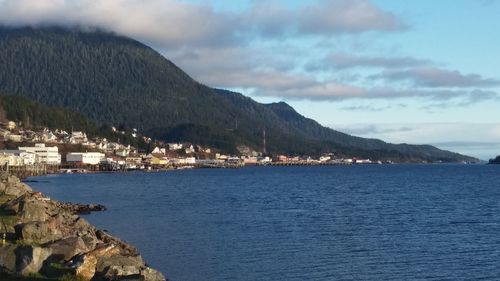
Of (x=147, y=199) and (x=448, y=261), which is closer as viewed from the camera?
(x=448, y=261)

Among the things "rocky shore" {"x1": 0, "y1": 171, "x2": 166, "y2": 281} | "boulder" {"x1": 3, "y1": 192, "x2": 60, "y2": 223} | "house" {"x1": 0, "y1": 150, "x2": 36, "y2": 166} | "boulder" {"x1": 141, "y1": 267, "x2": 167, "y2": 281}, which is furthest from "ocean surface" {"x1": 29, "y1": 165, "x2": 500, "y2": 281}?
"house" {"x1": 0, "y1": 150, "x2": 36, "y2": 166}

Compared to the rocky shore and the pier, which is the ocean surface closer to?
the rocky shore

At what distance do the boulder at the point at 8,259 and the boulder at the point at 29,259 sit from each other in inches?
4.8

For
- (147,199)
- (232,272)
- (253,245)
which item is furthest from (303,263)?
(147,199)

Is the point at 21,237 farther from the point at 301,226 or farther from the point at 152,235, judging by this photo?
the point at 301,226

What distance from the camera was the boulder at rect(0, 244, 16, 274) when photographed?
20.6 metres

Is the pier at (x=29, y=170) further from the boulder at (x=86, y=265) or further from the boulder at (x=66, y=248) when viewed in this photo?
the boulder at (x=86, y=265)

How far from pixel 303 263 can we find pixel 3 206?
16536 mm

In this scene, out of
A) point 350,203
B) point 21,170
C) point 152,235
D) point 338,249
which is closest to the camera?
point 338,249

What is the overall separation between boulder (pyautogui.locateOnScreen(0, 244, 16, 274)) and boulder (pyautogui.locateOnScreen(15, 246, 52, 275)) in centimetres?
12

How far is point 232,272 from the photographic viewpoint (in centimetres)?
3478

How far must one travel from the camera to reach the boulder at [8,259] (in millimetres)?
20609

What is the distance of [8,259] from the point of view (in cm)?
2098

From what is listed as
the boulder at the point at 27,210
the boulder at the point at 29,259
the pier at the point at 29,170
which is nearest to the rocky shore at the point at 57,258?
the boulder at the point at 29,259
